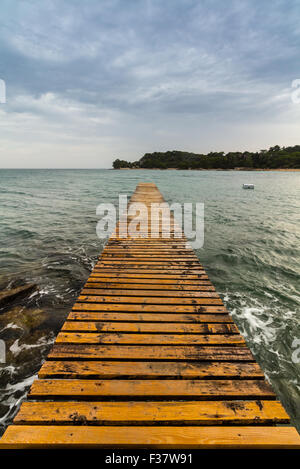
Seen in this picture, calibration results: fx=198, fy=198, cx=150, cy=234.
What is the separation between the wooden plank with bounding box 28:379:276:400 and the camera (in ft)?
6.64

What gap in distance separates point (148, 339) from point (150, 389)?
682 mm

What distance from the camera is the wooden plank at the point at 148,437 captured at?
166 centimetres

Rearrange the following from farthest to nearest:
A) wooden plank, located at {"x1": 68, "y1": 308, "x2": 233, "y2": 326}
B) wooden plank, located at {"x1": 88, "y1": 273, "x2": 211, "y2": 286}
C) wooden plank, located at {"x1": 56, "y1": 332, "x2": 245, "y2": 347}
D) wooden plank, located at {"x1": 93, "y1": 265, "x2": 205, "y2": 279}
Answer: wooden plank, located at {"x1": 93, "y1": 265, "x2": 205, "y2": 279} → wooden plank, located at {"x1": 88, "y1": 273, "x2": 211, "y2": 286} → wooden plank, located at {"x1": 68, "y1": 308, "x2": 233, "y2": 326} → wooden plank, located at {"x1": 56, "y1": 332, "x2": 245, "y2": 347}

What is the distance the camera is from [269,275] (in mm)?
6676

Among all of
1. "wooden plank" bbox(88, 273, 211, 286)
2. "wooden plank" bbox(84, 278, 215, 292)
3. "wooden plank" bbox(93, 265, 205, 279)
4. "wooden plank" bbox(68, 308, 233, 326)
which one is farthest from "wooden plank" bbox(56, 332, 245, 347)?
"wooden plank" bbox(93, 265, 205, 279)

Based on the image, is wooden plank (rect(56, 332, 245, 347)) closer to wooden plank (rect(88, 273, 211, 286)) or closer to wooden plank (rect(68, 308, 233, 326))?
wooden plank (rect(68, 308, 233, 326))

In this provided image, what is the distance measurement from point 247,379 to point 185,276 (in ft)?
7.94

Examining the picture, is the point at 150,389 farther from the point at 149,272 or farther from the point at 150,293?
the point at 149,272

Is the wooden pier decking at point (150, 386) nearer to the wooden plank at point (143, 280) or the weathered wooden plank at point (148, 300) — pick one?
the weathered wooden plank at point (148, 300)

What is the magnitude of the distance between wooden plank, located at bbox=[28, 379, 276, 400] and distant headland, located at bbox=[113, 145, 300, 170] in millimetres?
136876

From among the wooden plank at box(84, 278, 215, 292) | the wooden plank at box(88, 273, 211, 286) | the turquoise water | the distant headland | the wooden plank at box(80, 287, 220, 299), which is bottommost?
the turquoise water
